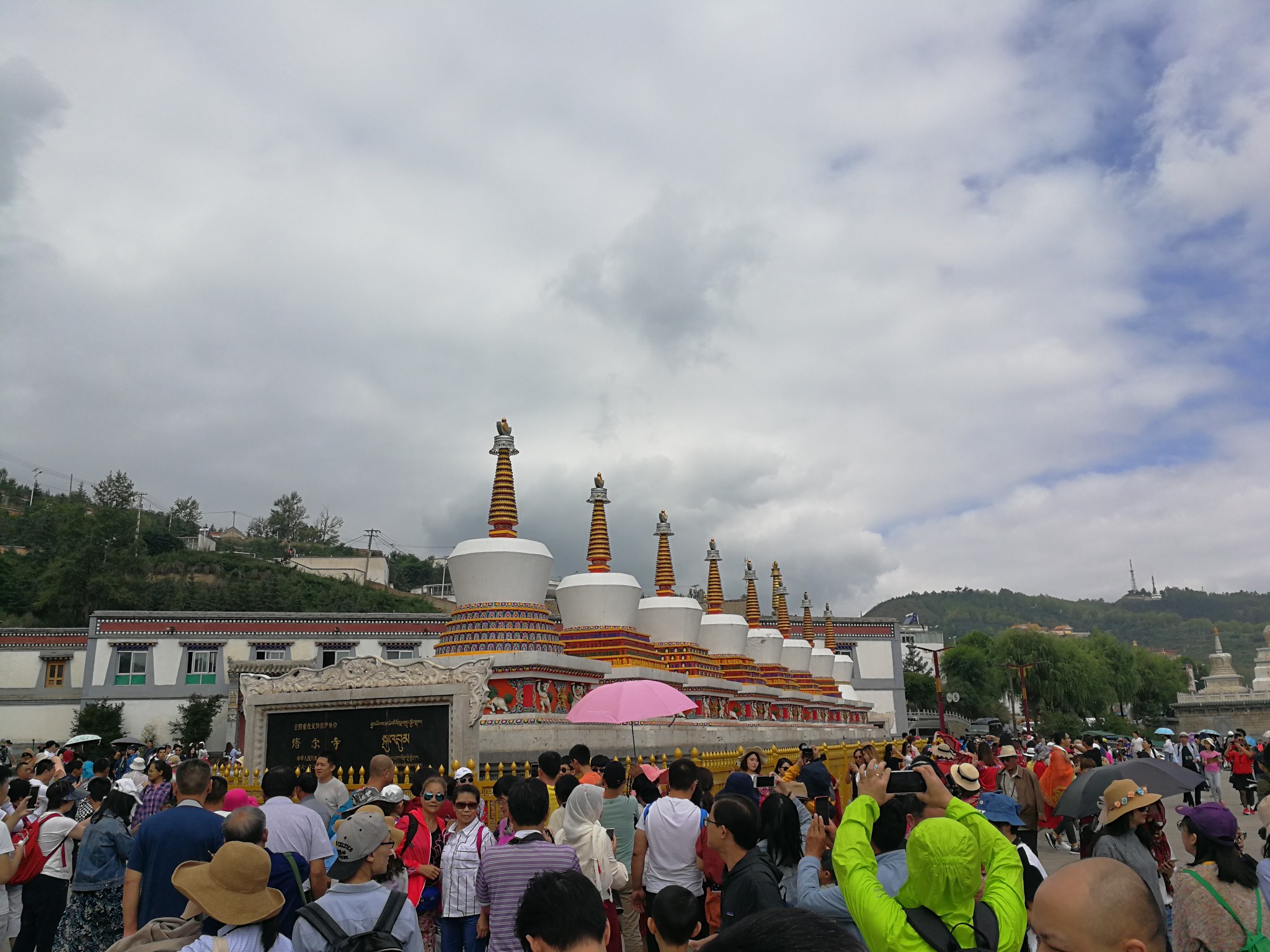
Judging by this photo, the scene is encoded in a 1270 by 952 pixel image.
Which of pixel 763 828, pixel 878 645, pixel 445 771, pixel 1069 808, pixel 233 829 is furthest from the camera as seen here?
pixel 878 645

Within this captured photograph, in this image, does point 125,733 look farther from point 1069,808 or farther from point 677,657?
point 1069,808

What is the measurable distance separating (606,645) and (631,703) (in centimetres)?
1216

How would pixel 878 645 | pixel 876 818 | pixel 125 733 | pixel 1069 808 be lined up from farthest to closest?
pixel 878 645 → pixel 125 733 → pixel 1069 808 → pixel 876 818

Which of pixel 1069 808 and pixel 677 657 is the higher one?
pixel 677 657

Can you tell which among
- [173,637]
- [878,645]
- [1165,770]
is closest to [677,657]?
[1165,770]

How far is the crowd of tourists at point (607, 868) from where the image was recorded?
3.67m

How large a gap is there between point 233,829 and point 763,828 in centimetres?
325

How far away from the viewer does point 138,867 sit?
607 cm

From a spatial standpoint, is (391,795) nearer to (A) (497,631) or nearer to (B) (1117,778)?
(B) (1117,778)

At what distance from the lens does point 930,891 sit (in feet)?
12.3

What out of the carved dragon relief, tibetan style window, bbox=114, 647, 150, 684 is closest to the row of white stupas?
the carved dragon relief

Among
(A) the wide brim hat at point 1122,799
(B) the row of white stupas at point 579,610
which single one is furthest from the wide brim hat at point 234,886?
(B) the row of white stupas at point 579,610

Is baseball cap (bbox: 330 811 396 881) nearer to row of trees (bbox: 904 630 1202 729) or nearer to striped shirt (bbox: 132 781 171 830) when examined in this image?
striped shirt (bbox: 132 781 171 830)

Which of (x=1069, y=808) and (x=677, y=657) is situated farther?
(x=677, y=657)
